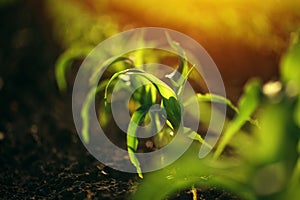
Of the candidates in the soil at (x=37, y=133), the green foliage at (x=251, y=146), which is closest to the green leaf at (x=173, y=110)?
the green foliage at (x=251, y=146)

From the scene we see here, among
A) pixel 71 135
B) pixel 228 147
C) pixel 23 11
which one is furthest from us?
pixel 23 11

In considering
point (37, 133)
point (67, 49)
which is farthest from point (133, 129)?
point (67, 49)

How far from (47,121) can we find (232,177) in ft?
2.45

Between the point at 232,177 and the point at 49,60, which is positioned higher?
the point at 49,60

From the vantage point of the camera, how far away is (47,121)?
1397 mm

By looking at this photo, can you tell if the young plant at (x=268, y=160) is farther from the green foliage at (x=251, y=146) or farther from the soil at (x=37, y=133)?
the soil at (x=37, y=133)

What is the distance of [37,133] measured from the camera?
1343 millimetres

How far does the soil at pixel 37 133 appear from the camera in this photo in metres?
1.03

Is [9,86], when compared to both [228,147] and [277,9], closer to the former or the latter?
[228,147]

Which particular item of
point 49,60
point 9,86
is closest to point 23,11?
point 49,60

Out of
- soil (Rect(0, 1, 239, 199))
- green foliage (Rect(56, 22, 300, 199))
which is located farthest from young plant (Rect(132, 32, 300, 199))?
soil (Rect(0, 1, 239, 199))

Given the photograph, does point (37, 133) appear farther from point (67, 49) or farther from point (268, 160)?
point (268, 160)

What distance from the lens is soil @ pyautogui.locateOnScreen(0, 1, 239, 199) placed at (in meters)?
1.03

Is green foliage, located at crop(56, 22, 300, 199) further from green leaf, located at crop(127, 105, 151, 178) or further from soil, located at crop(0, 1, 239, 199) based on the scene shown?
soil, located at crop(0, 1, 239, 199)
